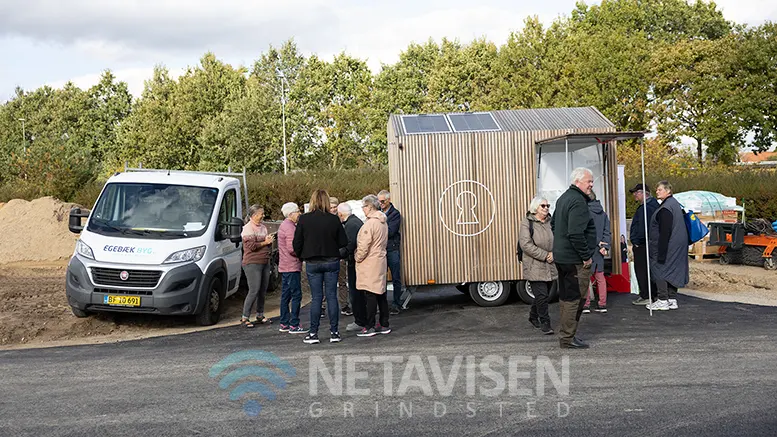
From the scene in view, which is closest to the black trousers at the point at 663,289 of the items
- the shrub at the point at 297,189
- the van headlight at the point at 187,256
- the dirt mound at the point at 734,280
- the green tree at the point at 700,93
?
the dirt mound at the point at 734,280

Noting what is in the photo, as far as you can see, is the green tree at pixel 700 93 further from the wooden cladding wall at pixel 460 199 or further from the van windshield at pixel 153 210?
the van windshield at pixel 153 210

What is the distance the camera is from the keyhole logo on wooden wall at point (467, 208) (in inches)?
492

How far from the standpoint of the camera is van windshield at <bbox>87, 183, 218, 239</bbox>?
1134 centimetres

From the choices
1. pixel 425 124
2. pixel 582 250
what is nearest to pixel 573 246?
pixel 582 250

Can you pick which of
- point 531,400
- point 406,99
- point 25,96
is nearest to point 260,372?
point 531,400

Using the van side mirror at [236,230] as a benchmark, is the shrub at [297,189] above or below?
above

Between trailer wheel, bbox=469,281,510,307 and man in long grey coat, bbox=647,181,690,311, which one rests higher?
man in long grey coat, bbox=647,181,690,311

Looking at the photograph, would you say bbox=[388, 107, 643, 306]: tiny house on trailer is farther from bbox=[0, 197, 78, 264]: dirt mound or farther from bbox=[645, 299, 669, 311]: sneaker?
bbox=[0, 197, 78, 264]: dirt mound

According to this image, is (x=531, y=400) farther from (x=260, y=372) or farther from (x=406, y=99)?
(x=406, y=99)

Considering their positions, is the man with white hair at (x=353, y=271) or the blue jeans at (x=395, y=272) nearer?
the man with white hair at (x=353, y=271)

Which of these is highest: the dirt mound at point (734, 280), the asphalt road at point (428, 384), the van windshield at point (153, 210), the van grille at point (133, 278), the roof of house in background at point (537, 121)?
the roof of house in background at point (537, 121)

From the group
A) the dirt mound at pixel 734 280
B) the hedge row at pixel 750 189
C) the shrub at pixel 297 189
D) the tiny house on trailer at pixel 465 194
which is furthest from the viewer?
the shrub at pixel 297 189

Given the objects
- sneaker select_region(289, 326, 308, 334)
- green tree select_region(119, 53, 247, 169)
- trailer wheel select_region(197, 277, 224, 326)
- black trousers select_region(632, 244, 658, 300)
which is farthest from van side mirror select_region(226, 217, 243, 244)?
green tree select_region(119, 53, 247, 169)

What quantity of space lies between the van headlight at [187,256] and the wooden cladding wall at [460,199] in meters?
3.16
